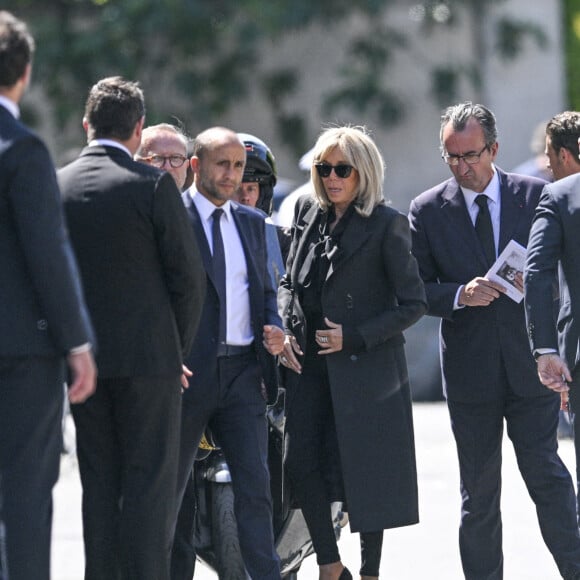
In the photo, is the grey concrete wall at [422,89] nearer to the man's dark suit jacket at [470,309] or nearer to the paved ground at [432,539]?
the paved ground at [432,539]

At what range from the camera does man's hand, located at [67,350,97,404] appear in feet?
15.2

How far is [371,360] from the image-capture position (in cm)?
645

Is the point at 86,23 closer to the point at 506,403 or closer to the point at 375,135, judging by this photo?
the point at 375,135

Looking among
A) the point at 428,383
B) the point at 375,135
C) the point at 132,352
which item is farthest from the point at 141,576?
the point at 375,135

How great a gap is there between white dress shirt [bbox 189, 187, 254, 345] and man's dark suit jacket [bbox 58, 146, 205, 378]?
2.27 feet

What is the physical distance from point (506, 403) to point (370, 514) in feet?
2.61

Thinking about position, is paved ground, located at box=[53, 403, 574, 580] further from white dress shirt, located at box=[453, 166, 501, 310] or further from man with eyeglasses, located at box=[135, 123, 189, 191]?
man with eyeglasses, located at box=[135, 123, 189, 191]

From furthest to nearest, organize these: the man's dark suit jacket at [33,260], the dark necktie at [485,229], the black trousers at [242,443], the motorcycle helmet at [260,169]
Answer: the motorcycle helmet at [260,169] → the dark necktie at [485,229] → the black trousers at [242,443] → the man's dark suit jacket at [33,260]

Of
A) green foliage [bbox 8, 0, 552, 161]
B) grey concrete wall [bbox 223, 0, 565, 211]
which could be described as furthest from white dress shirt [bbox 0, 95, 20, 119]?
grey concrete wall [bbox 223, 0, 565, 211]

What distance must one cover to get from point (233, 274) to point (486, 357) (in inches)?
51.0

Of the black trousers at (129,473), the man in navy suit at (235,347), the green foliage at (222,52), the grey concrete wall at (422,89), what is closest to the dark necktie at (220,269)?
the man in navy suit at (235,347)

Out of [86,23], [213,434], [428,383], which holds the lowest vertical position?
[428,383]

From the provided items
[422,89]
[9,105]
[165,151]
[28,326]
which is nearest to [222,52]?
[422,89]

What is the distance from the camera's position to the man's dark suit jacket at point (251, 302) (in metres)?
5.85
